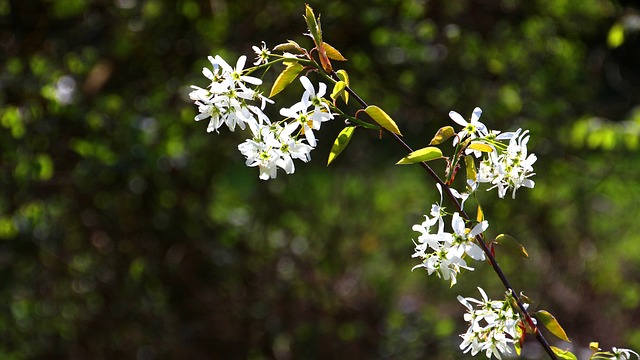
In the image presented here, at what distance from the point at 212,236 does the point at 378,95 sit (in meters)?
0.82

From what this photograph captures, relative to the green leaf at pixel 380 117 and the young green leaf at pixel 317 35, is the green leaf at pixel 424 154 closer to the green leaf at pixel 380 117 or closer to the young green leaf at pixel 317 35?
the green leaf at pixel 380 117

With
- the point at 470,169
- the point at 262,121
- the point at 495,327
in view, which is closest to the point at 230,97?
the point at 262,121

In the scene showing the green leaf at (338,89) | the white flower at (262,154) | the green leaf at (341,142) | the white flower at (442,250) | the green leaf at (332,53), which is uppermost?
the green leaf at (338,89)

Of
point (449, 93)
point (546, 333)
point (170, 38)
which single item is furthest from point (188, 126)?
point (546, 333)

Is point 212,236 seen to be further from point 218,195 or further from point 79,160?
point 79,160

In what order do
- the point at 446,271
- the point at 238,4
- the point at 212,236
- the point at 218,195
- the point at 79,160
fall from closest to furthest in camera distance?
the point at 446,271 < the point at 79,160 < the point at 238,4 < the point at 212,236 < the point at 218,195

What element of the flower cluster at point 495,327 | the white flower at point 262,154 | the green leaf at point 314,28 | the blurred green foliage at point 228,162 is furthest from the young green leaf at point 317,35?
the blurred green foliage at point 228,162

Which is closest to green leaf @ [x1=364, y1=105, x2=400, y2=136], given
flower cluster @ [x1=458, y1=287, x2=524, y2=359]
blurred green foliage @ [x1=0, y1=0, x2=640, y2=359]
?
flower cluster @ [x1=458, y1=287, x2=524, y2=359]

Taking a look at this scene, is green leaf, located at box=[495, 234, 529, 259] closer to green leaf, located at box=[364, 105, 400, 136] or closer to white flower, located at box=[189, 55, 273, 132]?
green leaf, located at box=[364, 105, 400, 136]

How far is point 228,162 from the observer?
3.57 meters

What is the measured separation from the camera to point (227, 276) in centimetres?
339

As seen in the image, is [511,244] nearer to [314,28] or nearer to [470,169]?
[470,169]

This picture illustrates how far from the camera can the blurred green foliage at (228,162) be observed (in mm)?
2898

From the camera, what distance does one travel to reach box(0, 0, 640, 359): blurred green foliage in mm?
2898
